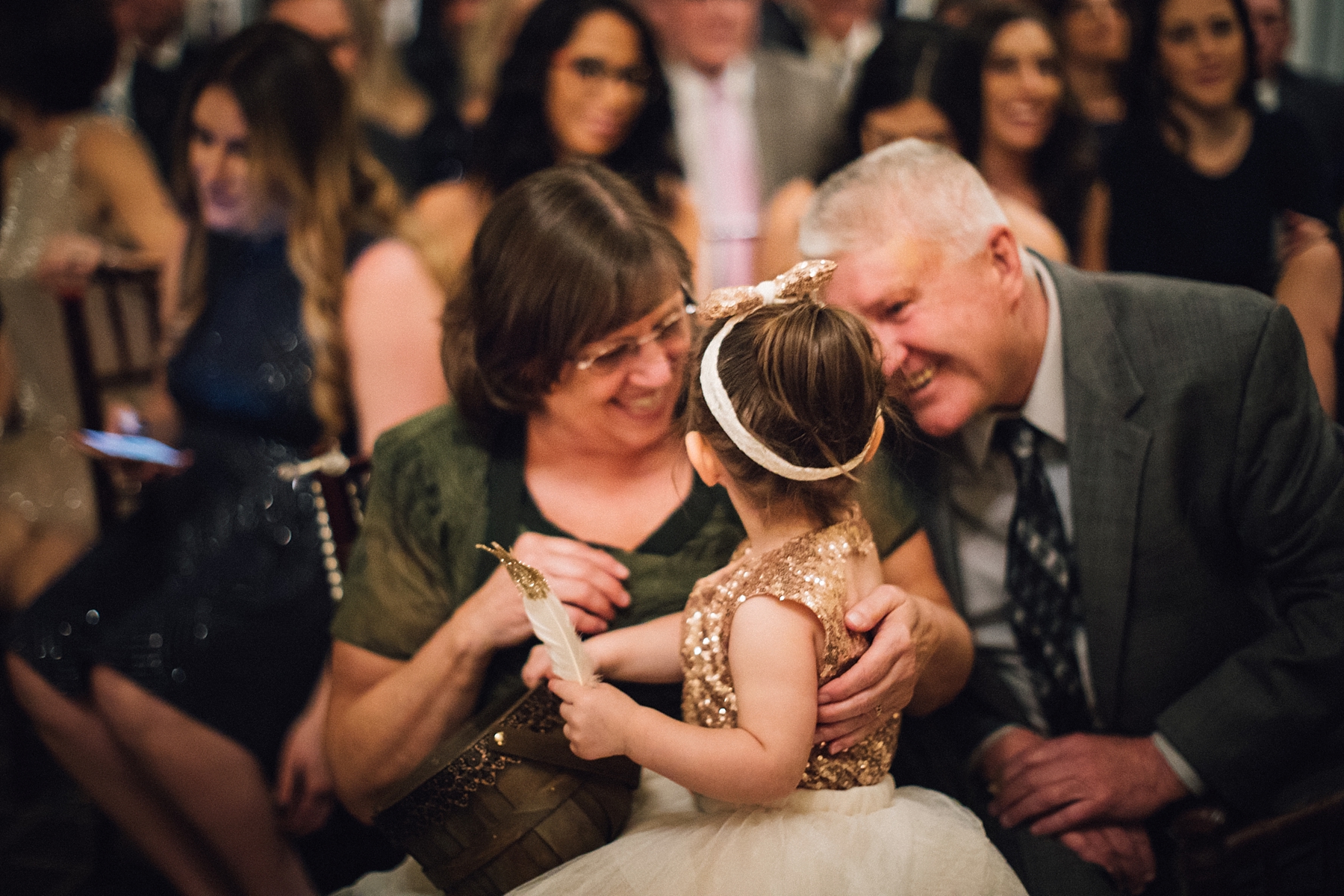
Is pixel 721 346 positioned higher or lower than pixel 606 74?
lower

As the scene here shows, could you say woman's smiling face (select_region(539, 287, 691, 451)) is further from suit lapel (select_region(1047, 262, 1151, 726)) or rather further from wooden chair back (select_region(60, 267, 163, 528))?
wooden chair back (select_region(60, 267, 163, 528))

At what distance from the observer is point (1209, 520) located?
1.50 metres

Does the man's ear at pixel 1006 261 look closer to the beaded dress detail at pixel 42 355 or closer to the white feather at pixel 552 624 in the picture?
the white feather at pixel 552 624

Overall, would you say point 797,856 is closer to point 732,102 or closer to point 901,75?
point 901,75

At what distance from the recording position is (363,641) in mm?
1567

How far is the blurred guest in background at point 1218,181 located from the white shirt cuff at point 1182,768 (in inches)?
20.9

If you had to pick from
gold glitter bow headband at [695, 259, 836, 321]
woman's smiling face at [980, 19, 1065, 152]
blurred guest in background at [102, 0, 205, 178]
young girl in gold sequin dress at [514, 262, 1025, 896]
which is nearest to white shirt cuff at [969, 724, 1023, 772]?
young girl in gold sequin dress at [514, 262, 1025, 896]

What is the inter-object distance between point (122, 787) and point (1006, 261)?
6.18ft

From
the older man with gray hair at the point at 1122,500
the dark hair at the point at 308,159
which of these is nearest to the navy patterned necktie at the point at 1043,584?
the older man with gray hair at the point at 1122,500

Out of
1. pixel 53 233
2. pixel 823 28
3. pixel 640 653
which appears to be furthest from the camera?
pixel 823 28

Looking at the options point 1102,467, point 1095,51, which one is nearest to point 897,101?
point 1095,51

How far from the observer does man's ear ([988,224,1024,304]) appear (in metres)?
1.52

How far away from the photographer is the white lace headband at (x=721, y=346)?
1.15 metres

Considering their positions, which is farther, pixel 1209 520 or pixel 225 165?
pixel 225 165
